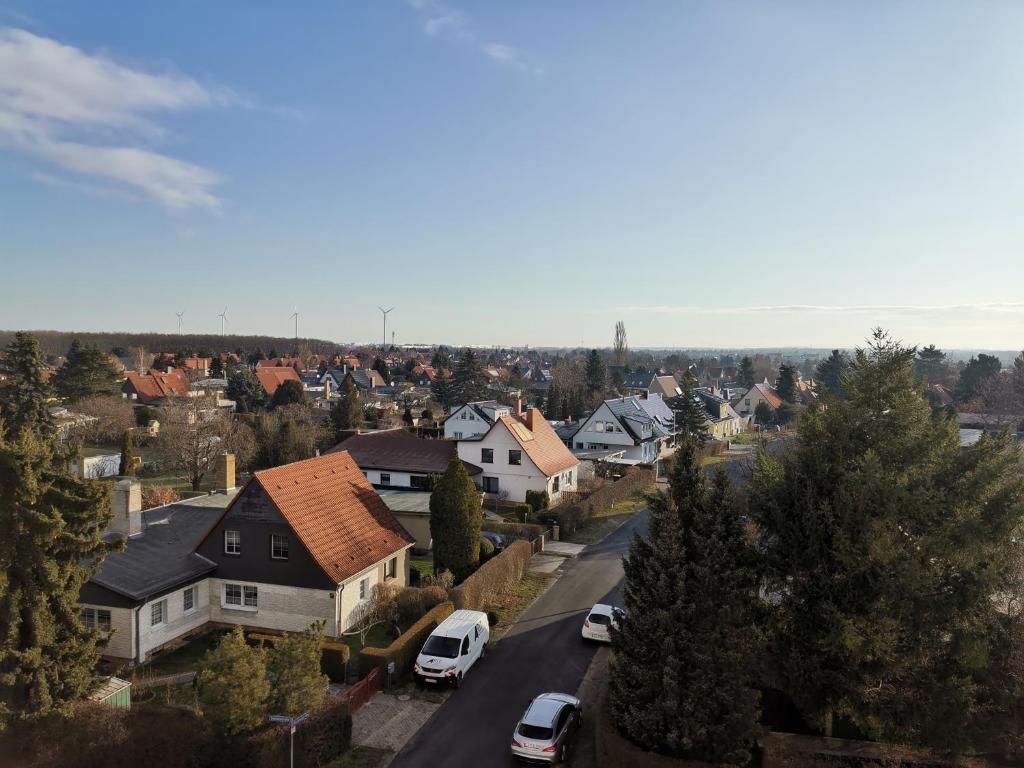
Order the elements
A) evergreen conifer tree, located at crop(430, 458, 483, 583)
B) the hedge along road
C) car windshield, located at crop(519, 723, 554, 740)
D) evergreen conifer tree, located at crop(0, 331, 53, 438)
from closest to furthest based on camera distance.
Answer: car windshield, located at crop(519, 723, 554, 740), the hedge along road, evergreen conifer tree, located at crop(430, 458, 483, 583), evergreen conifer tree, located at crop(0, 331, 53, 438)

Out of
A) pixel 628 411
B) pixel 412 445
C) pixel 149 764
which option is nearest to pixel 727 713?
pixel 149 764

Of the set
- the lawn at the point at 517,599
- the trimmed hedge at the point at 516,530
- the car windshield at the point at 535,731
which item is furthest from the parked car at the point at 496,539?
the car windshield at the point at 535,731

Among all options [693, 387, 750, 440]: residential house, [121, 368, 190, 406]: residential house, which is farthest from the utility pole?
[121, 368, 190, 406]: residential house

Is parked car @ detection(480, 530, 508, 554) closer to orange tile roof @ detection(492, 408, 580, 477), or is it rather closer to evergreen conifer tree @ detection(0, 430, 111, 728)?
orange tile roof @ detection(492, 408, 580, 477)

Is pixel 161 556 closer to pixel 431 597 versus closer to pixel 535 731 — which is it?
Result: pixel 431 597

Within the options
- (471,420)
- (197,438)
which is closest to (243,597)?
(197,438)

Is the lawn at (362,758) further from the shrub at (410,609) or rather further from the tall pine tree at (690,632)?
the shrub at (410,609)

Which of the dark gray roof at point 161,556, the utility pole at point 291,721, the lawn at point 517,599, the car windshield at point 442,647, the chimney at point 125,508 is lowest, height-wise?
the lawn at point 517,599
